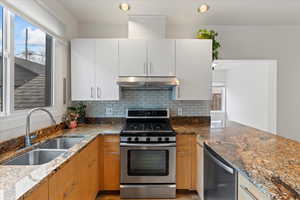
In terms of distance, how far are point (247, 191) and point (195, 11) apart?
7.96ft

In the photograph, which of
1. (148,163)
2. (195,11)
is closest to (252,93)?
(195,11)

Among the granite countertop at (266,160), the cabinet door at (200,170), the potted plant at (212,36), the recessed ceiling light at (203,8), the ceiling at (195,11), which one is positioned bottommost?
the cabinet door at (200,170)

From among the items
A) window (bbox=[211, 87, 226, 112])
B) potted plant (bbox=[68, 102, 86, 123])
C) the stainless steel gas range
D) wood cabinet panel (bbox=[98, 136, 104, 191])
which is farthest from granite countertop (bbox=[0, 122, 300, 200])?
window (bbox=[211, 87, 226, 112])

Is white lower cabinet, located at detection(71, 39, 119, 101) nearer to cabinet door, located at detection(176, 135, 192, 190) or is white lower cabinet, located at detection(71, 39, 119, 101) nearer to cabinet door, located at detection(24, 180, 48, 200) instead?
cabinet door, located at detection(176, 135, 192, 190)

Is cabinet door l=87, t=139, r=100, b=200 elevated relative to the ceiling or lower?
lower

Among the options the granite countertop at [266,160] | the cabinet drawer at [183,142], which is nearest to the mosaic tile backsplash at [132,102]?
the cabinet drawer at [183,142]

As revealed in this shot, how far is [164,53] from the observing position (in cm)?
292

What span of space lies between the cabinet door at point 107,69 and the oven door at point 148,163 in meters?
0.83

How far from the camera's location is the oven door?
2.54 meters

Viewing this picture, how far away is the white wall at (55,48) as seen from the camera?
1806 millimetres

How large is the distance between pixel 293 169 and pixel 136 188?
5.94 feet

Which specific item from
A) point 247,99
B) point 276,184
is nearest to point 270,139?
Result: point 276,184

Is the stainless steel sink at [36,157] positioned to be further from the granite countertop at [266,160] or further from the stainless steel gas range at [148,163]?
the granite countertop at [266,160]

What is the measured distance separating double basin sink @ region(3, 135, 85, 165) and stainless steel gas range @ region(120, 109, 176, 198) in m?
0.63
